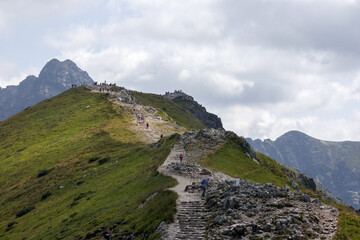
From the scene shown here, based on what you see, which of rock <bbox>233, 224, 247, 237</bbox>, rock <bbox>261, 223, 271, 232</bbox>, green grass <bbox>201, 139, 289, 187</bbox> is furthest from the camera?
green grass <bbox>201, 139, 289, 187</bbox>

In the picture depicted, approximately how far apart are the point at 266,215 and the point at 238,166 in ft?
90.9

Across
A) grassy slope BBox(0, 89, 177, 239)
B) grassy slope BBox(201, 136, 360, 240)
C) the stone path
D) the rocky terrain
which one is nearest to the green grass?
grassy slope BBox(201, 136, 360, 240)

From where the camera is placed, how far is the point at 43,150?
104938 mm

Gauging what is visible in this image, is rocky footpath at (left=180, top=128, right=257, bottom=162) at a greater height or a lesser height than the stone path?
greater

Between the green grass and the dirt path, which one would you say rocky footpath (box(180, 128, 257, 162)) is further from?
the dirt path

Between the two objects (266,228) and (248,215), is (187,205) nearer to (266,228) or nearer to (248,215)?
(248,215)

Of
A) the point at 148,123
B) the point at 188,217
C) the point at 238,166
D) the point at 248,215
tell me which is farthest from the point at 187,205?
the point at 148,123

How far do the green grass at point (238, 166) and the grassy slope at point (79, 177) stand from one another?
1002 cm

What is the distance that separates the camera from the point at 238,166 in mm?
56344

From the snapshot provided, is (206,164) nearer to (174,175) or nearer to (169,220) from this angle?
(174,175)

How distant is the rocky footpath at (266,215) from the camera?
25.5 m

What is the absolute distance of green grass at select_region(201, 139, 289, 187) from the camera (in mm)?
52312

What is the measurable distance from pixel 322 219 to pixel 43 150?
9475 cm

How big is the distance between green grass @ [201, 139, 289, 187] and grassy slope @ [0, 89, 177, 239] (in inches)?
395
